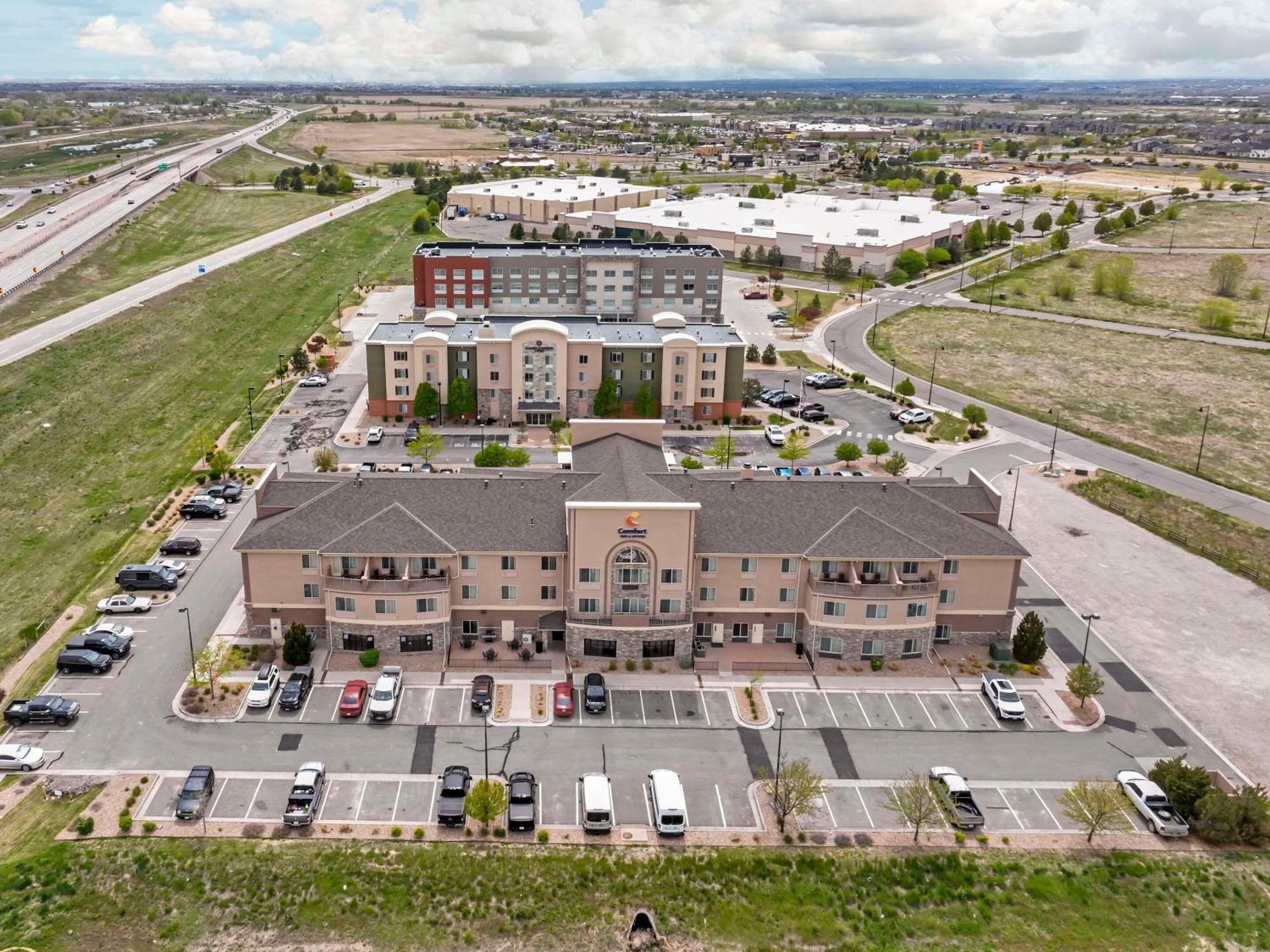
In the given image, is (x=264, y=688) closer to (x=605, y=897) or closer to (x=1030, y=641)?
(x=605, y=897)

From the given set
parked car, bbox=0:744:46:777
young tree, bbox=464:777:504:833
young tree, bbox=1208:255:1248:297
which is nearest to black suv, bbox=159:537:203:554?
parked car, bbox=0:744:46:777

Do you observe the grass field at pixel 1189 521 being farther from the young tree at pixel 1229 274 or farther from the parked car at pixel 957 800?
the young tree at pixel 1229 274

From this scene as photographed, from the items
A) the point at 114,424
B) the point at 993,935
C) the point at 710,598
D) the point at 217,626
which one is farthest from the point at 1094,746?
the point at 114,424

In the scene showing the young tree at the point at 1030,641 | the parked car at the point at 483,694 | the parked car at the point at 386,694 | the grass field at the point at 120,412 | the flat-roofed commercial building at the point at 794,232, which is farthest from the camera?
the flat-roofed commercial building at the point at 794,232

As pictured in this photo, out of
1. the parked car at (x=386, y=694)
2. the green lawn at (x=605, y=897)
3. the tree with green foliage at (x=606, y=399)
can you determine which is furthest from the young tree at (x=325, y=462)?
the green lawn at (x=605, y=897)

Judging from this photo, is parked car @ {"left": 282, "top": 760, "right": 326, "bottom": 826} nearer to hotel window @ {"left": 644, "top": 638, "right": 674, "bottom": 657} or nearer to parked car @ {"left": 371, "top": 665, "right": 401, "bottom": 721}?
parked car @ {"left": 371, "top": 665, "right": 401, "bottom": 721}

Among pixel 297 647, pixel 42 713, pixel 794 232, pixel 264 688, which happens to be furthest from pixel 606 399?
pixel 794 232
